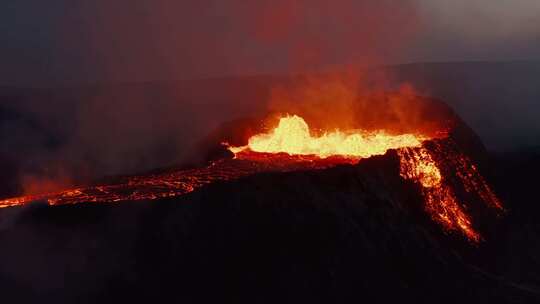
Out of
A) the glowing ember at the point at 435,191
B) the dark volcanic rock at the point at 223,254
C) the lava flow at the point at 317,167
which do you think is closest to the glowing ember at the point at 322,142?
the lava flow at the point at 317,167

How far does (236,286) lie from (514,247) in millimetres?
13873

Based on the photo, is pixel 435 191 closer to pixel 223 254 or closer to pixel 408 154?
pixel 408 154

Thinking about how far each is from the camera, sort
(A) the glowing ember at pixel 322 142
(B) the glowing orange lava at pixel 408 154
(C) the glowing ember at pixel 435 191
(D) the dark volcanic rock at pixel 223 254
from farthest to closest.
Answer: (A) the glowing ember at pixel 322 142, (B) the glowing orange lava at pixel 408 154, (C) the glowing ember at pixel 435 191, (D) the dark volcanic rock at pixel 223 254

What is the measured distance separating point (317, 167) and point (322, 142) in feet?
18.8

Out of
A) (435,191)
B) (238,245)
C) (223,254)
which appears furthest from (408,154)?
(223,254)

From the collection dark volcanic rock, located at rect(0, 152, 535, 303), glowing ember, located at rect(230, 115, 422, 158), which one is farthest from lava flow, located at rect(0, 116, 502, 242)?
dark volcanic rock, located at rect(0, 152, 535, 303)

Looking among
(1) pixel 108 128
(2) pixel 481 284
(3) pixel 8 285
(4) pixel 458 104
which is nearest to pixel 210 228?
(3) pixel 8 285

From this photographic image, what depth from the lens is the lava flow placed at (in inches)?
693

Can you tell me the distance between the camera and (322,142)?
2358 centimetres

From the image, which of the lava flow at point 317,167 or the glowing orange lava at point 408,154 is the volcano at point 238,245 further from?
the glowing orange lava at point 408,154

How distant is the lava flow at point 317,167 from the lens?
17594 millimetres

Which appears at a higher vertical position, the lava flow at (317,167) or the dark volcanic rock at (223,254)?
the lava flow at (317,167)

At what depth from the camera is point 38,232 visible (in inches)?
623

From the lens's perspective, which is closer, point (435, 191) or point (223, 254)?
point (223, 254)
